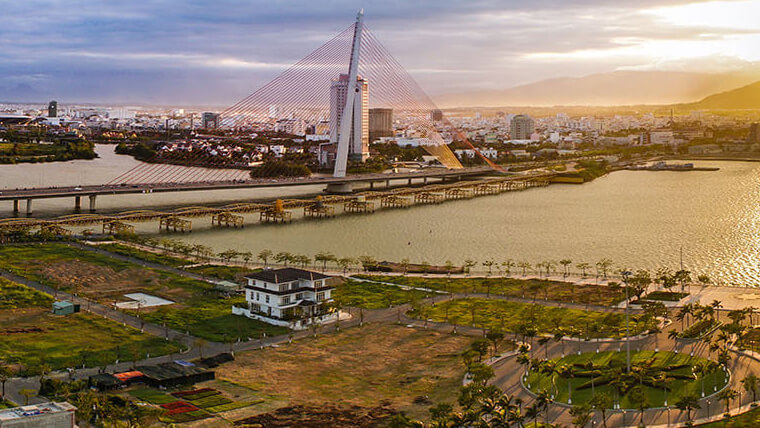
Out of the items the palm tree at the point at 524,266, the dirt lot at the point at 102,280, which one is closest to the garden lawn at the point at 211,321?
the dirt lot at the point at 102,280

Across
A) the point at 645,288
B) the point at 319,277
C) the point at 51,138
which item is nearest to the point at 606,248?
the point at 645,288

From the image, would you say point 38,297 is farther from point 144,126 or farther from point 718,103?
point 718,103

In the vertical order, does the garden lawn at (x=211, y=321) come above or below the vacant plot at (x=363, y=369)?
above

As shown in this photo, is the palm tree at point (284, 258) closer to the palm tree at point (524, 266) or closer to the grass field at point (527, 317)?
the grass field at point (527, 317)

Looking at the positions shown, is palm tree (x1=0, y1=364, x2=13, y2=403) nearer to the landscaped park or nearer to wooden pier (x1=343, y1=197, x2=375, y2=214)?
the landscaped park

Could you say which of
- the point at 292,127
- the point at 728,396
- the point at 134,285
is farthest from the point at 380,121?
the point at 728,396

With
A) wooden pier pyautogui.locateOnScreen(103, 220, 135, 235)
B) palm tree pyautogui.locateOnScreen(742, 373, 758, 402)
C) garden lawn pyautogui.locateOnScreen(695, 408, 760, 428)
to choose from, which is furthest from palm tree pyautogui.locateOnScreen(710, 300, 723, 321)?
wooden pier pyautogui.locateOnScreen(103, 220, 135, 235)
